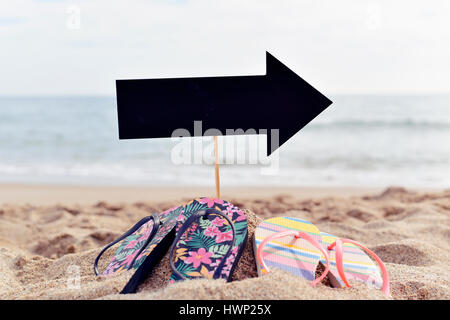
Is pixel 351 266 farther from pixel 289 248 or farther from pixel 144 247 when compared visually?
pixel 144 247

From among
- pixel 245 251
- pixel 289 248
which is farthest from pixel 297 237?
pixel 245 251

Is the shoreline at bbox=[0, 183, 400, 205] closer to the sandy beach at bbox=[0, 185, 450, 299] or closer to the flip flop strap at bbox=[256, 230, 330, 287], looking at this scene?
the sandy beach at bbox=[0, 185, 450, 299]

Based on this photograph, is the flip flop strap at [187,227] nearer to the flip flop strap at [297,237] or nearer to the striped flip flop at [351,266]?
the flip flop strap at [297,237]

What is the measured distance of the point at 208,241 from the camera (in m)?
1.93

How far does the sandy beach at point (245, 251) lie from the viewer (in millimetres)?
1694

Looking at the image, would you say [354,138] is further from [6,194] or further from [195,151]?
[6,194]

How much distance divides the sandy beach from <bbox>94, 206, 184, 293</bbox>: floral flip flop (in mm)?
44

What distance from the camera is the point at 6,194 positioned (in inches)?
244

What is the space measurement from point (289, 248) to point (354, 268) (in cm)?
30

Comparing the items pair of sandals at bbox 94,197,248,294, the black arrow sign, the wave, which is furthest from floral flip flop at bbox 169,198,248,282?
the wave

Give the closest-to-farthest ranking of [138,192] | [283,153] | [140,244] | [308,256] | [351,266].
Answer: [308,256], [351,266], [140,244], [138,192], [283,153]

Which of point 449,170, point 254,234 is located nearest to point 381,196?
point 449,170

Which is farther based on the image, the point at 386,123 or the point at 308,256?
the point at 386,123

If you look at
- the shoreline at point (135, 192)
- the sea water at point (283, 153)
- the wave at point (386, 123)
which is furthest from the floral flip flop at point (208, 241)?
the wave at point (386, 123)
